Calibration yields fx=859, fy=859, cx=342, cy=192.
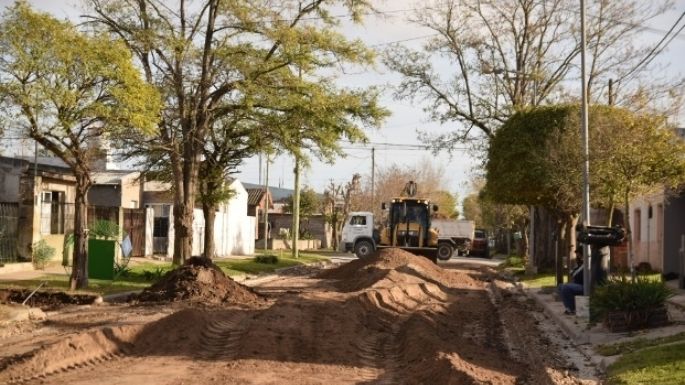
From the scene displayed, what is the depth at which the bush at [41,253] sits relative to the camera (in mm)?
26656

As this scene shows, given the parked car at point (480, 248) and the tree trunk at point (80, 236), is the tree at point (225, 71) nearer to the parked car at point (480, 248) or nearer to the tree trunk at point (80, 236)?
the tree trunk at point (80, 236)

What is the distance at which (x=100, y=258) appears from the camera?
23.1 m

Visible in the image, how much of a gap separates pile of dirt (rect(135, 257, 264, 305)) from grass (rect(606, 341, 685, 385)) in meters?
10.4

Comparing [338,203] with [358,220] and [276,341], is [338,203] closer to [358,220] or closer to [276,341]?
[358,220]

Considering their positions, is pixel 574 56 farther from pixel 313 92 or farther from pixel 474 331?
pixel 474 331

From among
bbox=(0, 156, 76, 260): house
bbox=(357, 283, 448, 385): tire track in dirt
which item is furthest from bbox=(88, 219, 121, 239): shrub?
bbox=(357, 283, 448, 385): tire track in dirt

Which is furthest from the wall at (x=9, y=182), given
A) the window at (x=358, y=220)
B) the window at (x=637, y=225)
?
the window at (x=358, y=220)

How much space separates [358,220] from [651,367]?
130 ft

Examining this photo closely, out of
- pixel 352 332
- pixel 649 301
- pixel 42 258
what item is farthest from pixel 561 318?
pixel 42 258

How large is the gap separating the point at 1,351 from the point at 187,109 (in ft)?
49.2

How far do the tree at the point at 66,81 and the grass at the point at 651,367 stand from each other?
12.3 m

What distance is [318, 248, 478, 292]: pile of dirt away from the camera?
2758cm

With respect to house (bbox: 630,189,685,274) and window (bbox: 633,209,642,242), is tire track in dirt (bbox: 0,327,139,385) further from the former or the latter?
window (bbox: 633,209,642,242)

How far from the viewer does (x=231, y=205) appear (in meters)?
49.8
